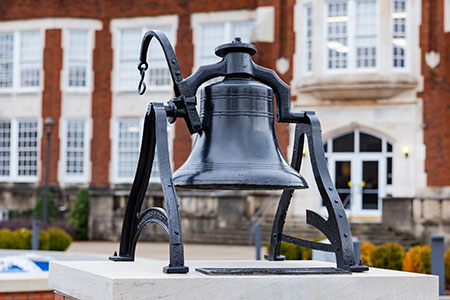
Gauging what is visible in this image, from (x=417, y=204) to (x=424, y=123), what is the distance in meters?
3.31

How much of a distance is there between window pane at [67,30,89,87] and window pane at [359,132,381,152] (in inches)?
484

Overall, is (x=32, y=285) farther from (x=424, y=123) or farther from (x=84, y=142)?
(x=84, y=142)

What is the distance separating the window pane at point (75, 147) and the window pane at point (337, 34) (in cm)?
1152

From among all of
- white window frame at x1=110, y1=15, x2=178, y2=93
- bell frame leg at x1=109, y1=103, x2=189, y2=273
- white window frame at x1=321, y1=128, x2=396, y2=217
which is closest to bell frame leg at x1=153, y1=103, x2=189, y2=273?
bell frame leg at x1=109, y1=103, x2=189, y2=273

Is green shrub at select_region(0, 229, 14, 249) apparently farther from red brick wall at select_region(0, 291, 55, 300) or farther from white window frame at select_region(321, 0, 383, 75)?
white window frame at select_region(321, 0, 383, 75)

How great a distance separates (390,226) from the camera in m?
26.2

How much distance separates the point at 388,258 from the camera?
14453 millimetres

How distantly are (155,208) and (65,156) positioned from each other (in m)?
29.3

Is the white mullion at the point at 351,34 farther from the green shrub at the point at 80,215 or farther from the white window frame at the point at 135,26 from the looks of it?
the green shrub at the point at 80,215

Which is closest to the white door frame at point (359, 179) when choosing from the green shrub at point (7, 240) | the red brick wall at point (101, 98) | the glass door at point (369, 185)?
the glass door at point (369, 185)

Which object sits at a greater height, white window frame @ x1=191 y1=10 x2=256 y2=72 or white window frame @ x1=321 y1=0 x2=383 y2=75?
white window frame @ x1=191 y1=10 x2=256 y2=72

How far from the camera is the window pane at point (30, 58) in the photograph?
113ft

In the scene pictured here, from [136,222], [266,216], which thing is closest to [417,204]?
[266,216]

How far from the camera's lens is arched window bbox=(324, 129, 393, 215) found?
28.7 m
